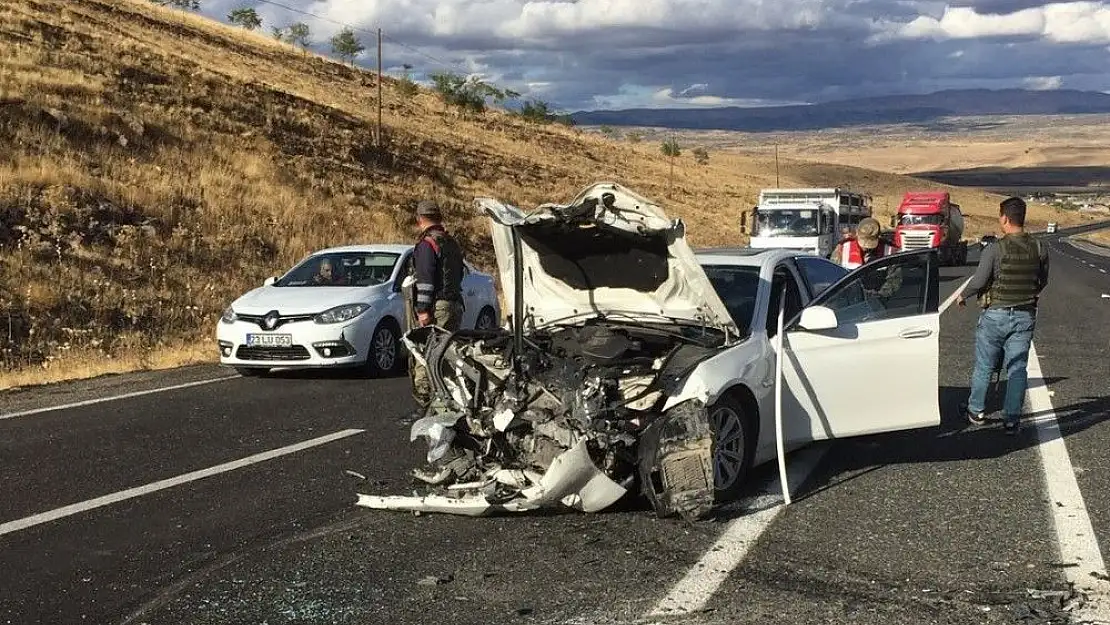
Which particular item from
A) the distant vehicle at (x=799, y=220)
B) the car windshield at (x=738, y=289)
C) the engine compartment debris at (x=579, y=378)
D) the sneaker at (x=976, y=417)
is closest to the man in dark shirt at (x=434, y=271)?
the engine compartment debris at (x=579, y=378)

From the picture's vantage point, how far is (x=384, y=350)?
1130cm

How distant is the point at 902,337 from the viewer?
6590 millimetres

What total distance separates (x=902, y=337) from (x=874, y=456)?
3.25ft

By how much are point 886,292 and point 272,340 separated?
250 inches

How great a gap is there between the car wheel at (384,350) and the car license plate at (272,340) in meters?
0.80

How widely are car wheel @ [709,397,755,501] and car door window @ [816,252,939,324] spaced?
3.76 feet

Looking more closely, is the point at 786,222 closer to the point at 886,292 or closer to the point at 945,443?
the point at 945,443

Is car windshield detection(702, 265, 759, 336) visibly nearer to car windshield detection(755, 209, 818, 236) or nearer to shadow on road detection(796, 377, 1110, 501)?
shadow on road detection(796, 377, 1110, 501)

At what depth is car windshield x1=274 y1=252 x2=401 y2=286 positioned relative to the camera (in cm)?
1184

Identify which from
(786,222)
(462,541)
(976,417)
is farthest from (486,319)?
(786,222)

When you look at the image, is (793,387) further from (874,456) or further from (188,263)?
(188,263)

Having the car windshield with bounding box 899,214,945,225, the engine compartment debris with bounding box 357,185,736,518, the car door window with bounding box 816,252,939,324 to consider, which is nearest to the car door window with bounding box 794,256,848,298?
the car door window with bounding box 816,252,939,324

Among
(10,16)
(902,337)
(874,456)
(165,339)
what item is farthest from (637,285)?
(10,16)

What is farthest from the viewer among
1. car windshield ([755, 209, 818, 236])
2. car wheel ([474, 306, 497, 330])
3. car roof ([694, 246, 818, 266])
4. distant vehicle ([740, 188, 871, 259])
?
car windshield ([755, 209, 818, 236])
